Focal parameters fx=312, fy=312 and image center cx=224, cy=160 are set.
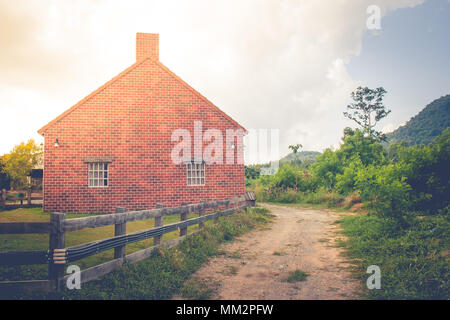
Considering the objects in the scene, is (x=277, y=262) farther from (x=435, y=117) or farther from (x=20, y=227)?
(x=435, y=117)

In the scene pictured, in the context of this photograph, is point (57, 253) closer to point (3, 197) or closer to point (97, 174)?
point (97, 174)

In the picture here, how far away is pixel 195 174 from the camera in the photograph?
17.3 metres

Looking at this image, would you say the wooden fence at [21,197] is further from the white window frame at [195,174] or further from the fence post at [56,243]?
the fence post at [56,243]

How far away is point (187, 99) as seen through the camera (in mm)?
17406

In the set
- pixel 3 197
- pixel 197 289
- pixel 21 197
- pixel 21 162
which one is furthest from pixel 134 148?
pixel 21 162

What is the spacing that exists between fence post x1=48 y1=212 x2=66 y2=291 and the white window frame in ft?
42.1

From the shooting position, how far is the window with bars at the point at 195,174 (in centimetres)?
1722

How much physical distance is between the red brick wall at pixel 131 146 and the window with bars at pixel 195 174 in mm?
235

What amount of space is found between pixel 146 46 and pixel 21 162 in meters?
26.6

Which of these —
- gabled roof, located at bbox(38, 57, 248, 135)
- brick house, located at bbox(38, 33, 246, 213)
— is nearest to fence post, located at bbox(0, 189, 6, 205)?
brick house, located at bbox(38, 33, 246, 213)

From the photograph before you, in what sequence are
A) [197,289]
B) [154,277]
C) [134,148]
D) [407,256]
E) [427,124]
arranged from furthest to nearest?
[427,124]
[134,148]
[407,256]
[154,277]
[197,289]

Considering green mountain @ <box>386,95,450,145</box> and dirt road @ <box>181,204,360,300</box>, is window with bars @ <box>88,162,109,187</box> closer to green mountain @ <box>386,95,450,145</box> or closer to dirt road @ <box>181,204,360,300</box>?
dirt road @ <box>181,204,360,300</box>
